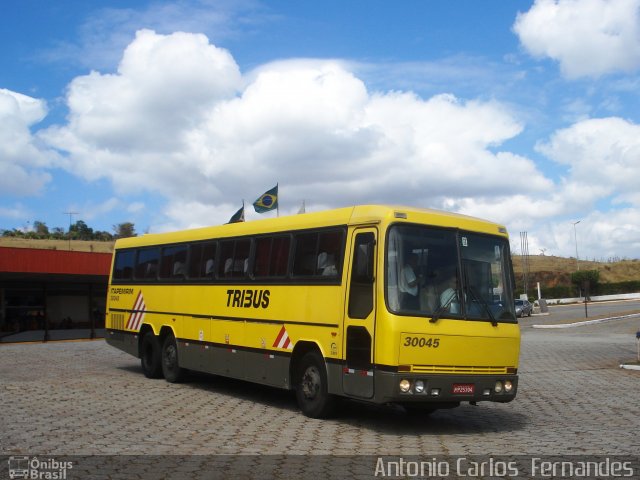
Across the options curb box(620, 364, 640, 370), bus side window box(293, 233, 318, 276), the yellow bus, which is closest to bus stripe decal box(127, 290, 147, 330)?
the yellow bus

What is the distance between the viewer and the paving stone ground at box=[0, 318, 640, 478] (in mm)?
9016

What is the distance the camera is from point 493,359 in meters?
10.7

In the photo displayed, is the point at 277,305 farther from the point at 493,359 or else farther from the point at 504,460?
the point at 504,460

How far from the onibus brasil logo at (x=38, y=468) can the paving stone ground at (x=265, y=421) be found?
374mm

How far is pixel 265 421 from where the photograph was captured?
11344mm

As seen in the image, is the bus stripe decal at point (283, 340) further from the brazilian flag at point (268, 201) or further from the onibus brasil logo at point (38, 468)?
the brazilian flag at point (268, 201)

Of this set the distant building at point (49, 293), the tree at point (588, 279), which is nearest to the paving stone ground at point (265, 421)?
the distant building at point (49, 293)

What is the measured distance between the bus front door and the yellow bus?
0.02 metres

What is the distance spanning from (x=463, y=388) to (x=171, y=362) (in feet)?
A: 27.4

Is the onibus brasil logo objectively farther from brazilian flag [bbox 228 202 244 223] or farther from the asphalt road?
the asphalt road

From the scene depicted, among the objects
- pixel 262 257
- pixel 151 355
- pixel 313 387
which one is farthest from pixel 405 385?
pixel 151 355

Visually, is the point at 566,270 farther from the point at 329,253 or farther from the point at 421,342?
the point at 421,342

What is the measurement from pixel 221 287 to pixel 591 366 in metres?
11.8

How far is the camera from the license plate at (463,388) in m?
10.2
